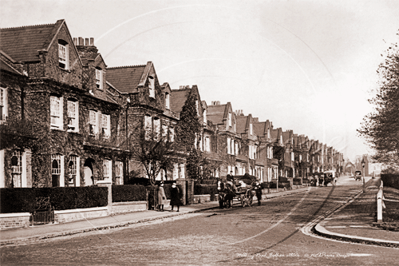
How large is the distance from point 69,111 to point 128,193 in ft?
20.7

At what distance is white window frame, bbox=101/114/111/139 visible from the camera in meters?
35.2

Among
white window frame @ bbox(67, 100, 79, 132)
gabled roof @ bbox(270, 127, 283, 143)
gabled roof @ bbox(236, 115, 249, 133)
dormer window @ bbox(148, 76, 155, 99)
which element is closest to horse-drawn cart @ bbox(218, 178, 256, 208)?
white window frame @ bbox(67, 100, 79, 132)

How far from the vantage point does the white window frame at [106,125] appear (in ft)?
115

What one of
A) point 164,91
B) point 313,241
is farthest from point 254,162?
point 313,241

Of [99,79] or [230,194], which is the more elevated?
[99,79]

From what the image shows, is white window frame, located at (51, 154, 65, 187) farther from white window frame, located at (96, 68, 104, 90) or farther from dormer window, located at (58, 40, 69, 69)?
white window frame, located at (96, 68, 104, 90)

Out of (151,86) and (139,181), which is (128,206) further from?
(151,86)

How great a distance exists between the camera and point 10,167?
25266 mm

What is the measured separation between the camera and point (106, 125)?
35.8 m

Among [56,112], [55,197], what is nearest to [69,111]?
[56,112]

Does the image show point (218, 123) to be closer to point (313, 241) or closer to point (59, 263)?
point (313, 241)

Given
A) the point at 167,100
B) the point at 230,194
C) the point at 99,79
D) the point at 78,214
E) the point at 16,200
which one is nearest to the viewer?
the point at 16,200

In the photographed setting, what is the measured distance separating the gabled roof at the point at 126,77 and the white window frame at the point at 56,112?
418 inches

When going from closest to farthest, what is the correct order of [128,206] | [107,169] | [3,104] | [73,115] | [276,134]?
[3,104] → [128,206] → [73,115] → [107,169] → [276,134]
